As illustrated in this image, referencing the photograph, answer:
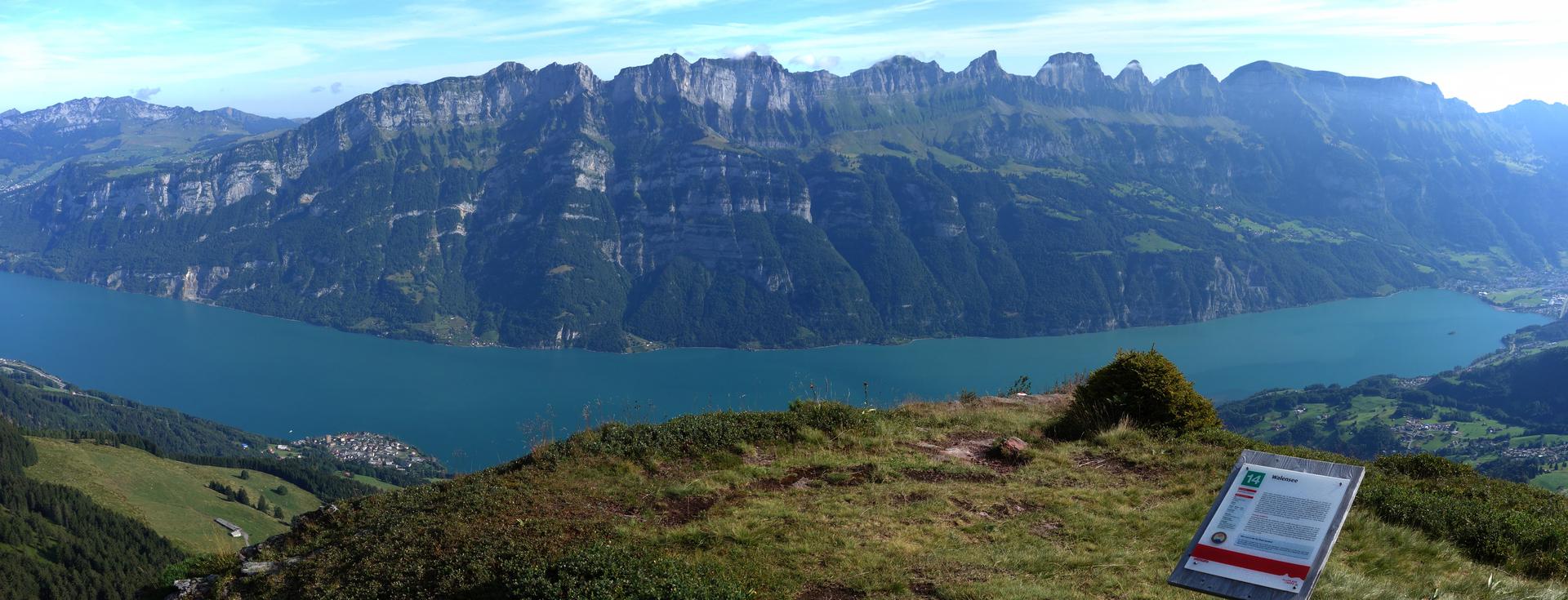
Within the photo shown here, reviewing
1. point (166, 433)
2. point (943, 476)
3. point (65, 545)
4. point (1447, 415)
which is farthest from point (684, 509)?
point (166, 433)

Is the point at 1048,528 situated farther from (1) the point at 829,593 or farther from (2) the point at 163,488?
(2) the point at 163,488

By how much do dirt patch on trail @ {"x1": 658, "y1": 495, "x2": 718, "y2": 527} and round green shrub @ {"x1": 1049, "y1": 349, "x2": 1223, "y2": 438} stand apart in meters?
8.16

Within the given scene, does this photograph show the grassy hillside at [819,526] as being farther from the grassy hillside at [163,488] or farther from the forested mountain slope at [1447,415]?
the grassy hillside at [163,488]

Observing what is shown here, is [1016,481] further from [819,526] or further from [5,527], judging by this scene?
[5,527]

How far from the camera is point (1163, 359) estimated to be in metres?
18.7

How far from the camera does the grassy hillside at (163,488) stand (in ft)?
332

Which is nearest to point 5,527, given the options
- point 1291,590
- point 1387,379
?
point 1291,590

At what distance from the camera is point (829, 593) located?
10.5 m

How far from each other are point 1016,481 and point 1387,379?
567ft

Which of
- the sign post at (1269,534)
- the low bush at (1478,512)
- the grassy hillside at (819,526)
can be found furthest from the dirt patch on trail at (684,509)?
the low bush at (1478,512)

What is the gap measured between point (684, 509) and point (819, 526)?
2.17 m

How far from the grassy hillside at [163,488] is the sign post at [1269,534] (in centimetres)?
10964

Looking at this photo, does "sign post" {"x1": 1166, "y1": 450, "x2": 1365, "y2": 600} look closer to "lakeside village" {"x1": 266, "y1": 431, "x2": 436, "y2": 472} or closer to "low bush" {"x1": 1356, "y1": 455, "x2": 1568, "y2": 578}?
"low bush" {"x1": 1356, "y1": 455, "x2": 1568, "y2": 578}

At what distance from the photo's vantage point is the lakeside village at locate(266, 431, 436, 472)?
136 meters
